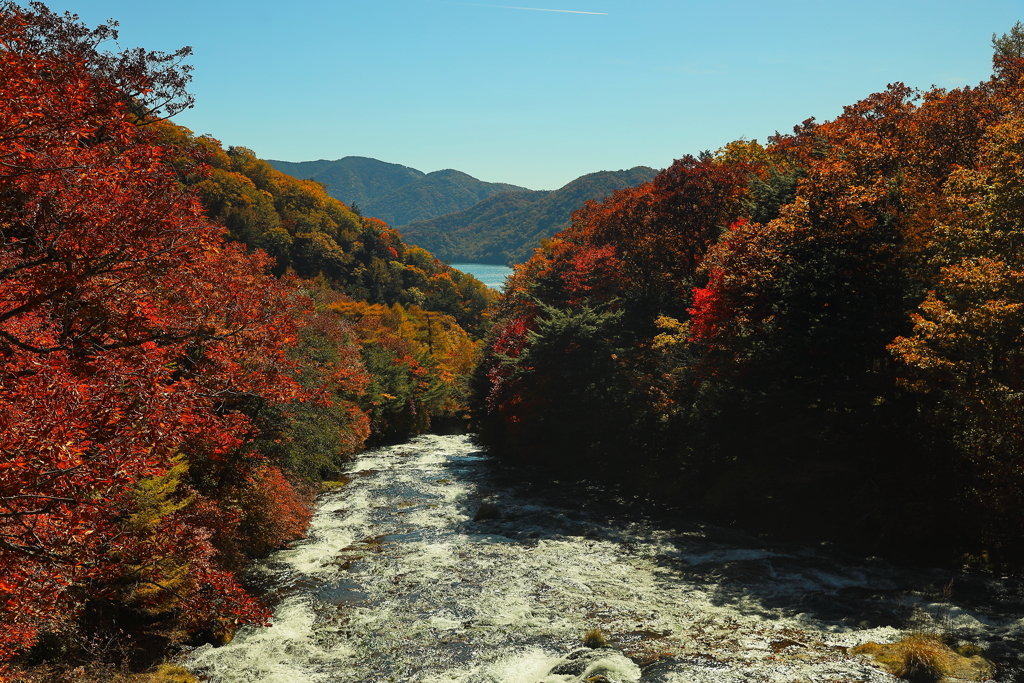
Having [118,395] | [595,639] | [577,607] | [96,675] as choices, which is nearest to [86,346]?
[118,395]

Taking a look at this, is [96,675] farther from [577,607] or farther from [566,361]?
[566,361]

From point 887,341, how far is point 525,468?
2162cm

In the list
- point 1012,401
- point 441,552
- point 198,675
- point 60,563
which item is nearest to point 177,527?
point 198,675

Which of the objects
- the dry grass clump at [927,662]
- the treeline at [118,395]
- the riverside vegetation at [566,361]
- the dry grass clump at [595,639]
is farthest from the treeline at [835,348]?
the treeline at [118,395]

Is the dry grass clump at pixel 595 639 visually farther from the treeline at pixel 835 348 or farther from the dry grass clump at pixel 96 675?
the treeline at pixel 835 348

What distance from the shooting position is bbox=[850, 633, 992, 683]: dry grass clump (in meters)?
11.0

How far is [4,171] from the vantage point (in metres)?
10.4

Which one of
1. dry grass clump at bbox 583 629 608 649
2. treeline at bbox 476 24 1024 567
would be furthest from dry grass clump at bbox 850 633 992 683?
treeline at bbox 476 24 1024 567

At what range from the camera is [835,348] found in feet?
69.4

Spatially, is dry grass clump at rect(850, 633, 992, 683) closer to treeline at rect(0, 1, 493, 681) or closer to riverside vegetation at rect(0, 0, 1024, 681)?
riverside vegetation at rect(0, 0, 1024, 681)

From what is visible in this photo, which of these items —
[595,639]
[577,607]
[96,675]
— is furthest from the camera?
[577,607]

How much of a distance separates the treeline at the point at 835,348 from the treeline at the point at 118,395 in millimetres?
14808

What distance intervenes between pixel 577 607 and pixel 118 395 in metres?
12.2

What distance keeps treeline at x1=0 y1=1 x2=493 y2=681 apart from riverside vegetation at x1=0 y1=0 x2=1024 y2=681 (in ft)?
0.24
